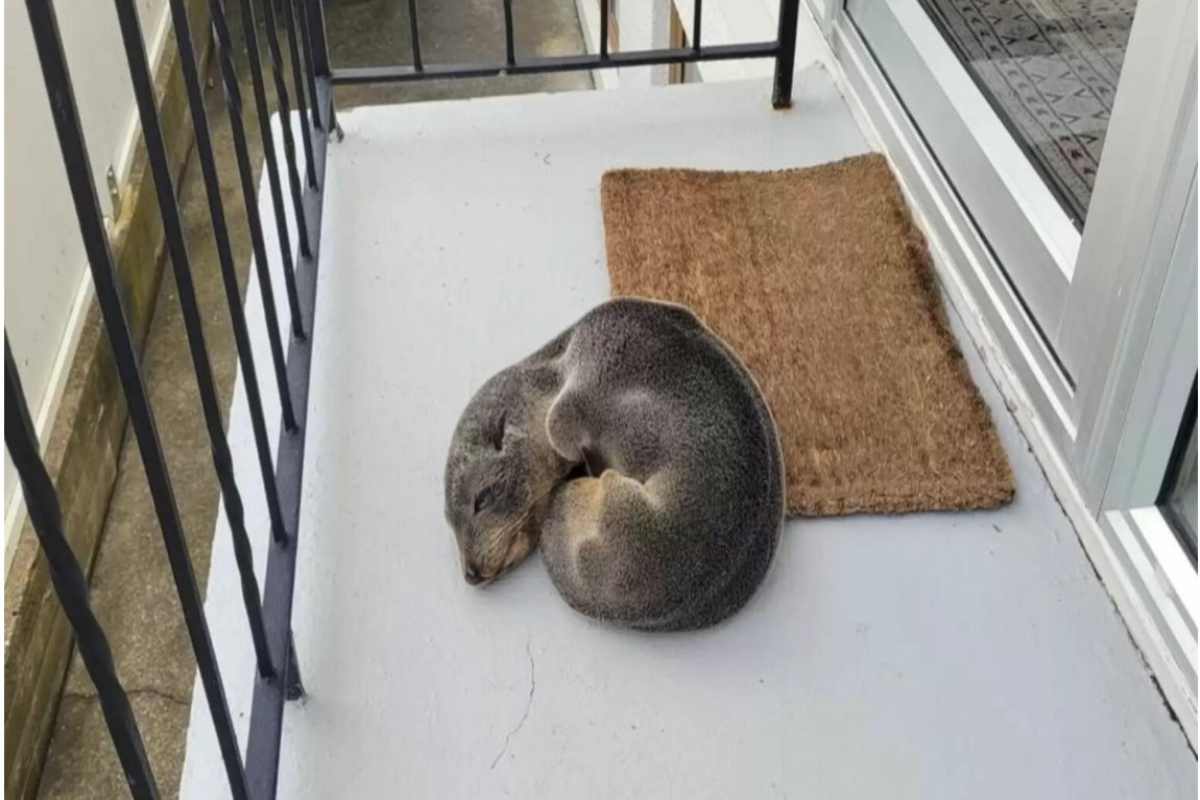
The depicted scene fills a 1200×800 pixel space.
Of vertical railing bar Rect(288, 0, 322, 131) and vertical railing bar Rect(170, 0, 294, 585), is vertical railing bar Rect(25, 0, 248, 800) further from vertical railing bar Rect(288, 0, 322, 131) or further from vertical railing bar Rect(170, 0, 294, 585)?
vertical railing bar Rect(288, 0, 322, 131)

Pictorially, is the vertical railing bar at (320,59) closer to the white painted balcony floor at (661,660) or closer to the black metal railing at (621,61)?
the black metal railing at (621,61)

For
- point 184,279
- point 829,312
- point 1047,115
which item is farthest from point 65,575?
point 1047,115

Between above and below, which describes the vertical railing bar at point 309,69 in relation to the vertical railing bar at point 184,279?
below

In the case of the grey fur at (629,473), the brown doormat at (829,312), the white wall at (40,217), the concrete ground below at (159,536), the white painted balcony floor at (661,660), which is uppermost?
the grey fur at (629,473)

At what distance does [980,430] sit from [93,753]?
6.05ft

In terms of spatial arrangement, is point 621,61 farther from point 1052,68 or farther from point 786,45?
point 1052,68

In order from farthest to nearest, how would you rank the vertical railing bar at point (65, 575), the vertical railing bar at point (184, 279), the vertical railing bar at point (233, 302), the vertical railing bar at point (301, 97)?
the vertical railing bar at point (301, 97) < the vertical railing bar at point (233, 302) < the vertical railing bar at point (184, 279) < the vertical railing bar at point (65, 575)

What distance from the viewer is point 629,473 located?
1140 millimetres

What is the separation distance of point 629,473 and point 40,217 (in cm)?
195

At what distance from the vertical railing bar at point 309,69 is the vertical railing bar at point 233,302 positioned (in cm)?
62

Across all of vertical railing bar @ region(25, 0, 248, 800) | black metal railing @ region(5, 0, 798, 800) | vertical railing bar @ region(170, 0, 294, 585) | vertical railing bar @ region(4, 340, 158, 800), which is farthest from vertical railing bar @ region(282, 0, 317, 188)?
vertical railing bar @ region(4, 340, 158, 800)

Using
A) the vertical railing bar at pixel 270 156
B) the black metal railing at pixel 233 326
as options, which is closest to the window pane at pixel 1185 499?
the black metal railing at pixel 233 326

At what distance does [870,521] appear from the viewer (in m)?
1.20

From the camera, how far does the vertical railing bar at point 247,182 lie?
3.65 feet
